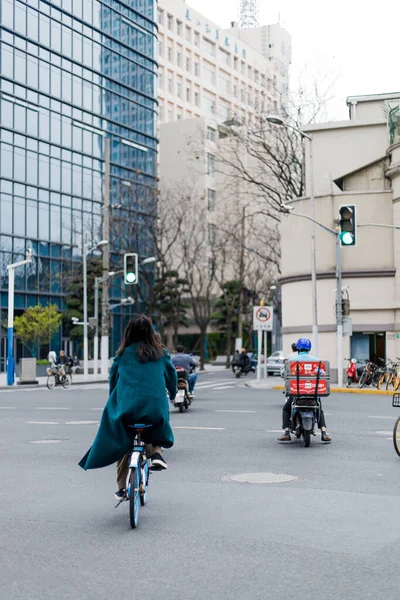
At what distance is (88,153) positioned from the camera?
6575 cm

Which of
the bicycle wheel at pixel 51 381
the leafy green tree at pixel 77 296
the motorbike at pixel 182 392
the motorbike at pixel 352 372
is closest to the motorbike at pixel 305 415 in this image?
the motorbike at pixel 182 392

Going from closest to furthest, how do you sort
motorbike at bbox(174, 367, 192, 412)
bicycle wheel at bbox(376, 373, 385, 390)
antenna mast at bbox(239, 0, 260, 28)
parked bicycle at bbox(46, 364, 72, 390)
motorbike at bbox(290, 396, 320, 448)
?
motorbike at bbox(290, 396, 320, 448) → motorbike at bbox(174, 367, 192, 412) → bicycle wheel at bbox(376, 373, 385, 390) → parked bicycle at bbox(46, 364, 72, 390) → antenna mast at bbox(239, 0, 260, 28)

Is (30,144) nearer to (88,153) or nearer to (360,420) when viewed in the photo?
(88,153)

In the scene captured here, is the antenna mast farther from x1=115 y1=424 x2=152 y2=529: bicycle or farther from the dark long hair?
x1=115 y1=424 x2=152 y2=529: bicycle

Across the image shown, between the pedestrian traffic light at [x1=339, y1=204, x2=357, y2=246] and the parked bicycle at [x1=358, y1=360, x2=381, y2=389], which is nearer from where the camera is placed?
the pedestrian traffic light at [x1=339, y1=204, x2=357, y2=246]

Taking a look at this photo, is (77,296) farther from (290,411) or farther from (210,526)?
(210,526)

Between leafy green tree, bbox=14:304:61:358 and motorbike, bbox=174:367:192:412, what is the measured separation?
33.9 meters

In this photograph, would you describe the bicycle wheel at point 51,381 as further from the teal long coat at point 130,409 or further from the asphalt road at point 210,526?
the teal long coat at point 130,409

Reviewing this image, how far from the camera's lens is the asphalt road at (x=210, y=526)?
542 cm

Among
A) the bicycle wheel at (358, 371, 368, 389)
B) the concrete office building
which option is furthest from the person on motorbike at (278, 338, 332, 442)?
the concrete office building

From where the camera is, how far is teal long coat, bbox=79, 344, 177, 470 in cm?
742

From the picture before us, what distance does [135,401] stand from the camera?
7.48m

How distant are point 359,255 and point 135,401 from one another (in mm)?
29933

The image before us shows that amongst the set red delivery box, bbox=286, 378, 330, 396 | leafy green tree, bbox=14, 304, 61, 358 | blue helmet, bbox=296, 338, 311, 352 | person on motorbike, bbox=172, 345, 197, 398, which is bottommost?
red delivery box, bbox=286, 378, 330, 396
